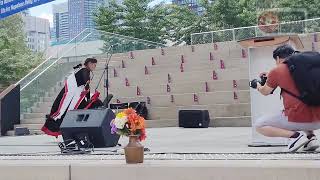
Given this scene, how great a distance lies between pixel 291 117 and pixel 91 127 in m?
3.48

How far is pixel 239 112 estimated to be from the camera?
1575cm

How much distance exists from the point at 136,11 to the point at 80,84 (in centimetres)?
2972

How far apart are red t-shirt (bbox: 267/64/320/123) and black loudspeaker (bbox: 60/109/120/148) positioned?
10.8ft

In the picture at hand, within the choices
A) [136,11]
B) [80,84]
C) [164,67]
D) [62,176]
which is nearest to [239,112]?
[164,67]

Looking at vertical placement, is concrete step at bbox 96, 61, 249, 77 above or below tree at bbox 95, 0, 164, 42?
below

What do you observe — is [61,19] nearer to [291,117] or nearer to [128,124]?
[291,117]

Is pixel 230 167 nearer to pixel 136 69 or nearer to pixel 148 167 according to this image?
pixel 148 167

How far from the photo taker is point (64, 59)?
21.3m

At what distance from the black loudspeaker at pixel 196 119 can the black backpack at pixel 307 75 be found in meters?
8.91

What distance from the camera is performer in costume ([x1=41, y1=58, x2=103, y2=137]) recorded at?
10102 millimetres

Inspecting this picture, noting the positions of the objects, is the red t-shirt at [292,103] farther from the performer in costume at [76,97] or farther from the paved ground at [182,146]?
the performer in costume at [76,97]

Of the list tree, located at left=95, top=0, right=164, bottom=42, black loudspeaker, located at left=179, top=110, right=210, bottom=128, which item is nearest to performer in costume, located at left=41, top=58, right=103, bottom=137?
black loudspeaker, located at left=179, top=110, right=210, bottom=128

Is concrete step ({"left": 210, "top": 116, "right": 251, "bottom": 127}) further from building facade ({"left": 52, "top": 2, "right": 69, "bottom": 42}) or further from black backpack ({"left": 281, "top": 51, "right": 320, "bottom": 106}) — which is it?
building facade ({"left": 52, "top": 2, "right": 69, "bottom": 42})

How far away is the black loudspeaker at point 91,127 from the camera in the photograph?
8555mm
